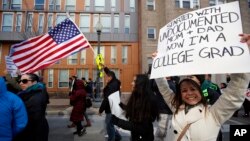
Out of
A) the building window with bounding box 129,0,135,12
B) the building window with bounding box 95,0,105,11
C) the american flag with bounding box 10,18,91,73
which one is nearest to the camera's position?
the american flag with bounding box 10,18,91,73

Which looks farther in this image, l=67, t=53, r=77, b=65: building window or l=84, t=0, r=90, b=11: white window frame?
l=84, t=0, r=90, b=11: white window frame

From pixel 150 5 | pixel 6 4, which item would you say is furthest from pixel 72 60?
pixel 150 5

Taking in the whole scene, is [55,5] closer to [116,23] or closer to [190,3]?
[116,23]

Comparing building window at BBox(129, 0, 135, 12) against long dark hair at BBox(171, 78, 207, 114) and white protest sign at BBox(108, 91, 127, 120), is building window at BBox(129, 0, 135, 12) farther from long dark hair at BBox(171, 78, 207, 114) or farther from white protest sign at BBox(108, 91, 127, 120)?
long dark hair at BBox(171, 78, 207, 114)

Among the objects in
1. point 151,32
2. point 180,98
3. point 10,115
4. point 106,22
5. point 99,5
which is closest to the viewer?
point 180,98

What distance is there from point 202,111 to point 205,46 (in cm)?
63

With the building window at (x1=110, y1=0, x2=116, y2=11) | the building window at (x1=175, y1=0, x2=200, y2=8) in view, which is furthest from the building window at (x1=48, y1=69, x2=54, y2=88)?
the building window at (x1=175, y1=0, x2=200, y2=8)

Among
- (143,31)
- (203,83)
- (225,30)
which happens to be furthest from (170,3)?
(225,30)

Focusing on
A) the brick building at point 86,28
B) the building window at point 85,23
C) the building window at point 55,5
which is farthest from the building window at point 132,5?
the building window at point 55,5

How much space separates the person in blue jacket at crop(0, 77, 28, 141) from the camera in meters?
3.17

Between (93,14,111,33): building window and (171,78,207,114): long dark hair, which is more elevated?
(93,14,111,33): building window

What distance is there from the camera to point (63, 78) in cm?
3194

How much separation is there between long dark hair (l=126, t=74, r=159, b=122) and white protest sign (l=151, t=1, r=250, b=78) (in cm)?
77

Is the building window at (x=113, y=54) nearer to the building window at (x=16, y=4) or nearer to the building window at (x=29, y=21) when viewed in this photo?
the building window at (x=29, y=21)
